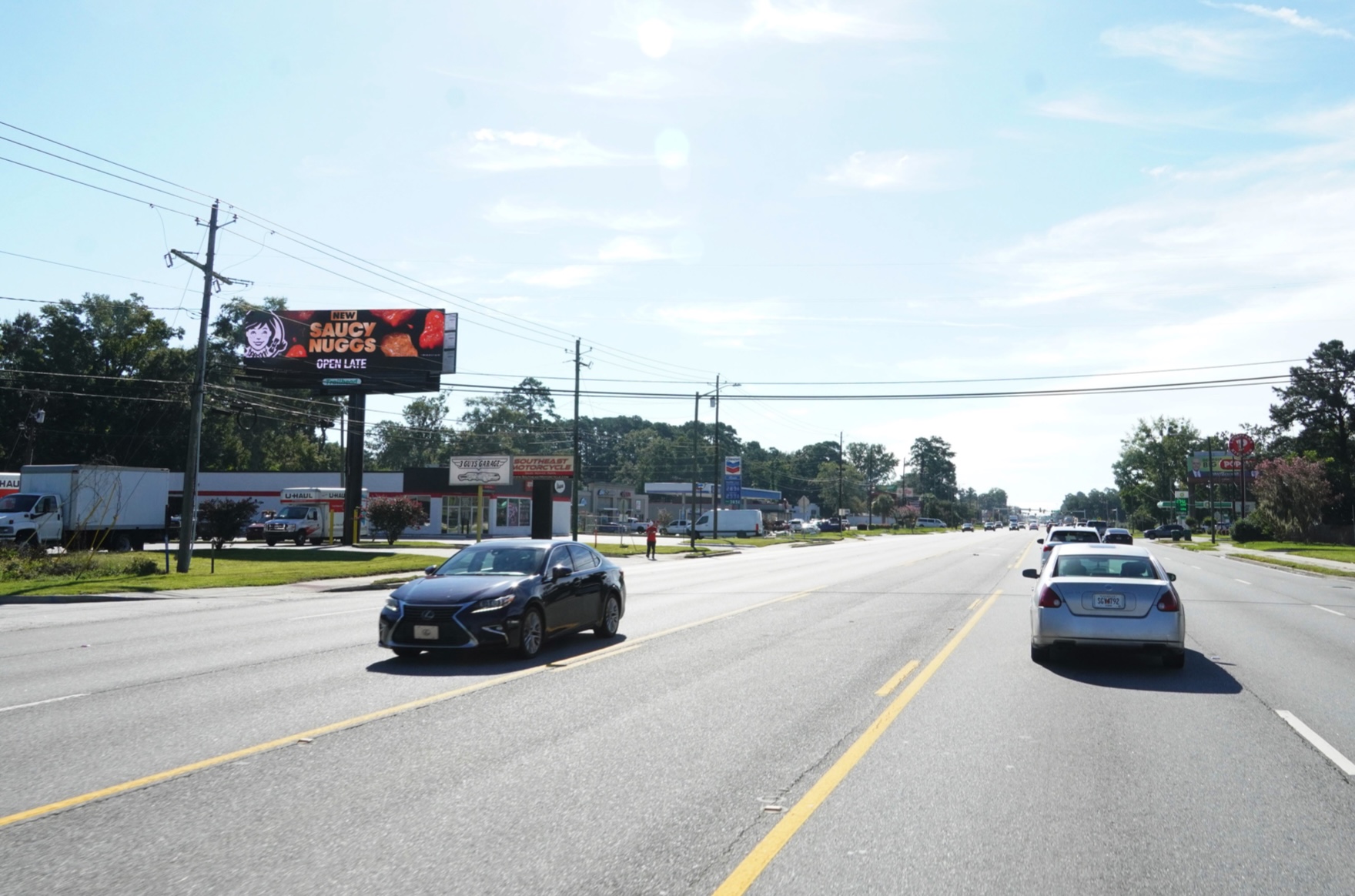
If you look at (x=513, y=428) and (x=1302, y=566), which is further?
(x=513, y=428)

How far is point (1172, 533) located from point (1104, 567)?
88843mm

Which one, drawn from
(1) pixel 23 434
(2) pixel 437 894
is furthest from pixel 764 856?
(1) pixel 23 434

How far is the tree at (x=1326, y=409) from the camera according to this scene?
3836 inches

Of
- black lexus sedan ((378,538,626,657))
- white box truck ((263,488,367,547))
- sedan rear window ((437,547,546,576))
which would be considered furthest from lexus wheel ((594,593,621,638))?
white box truck ((263,488,367,547))

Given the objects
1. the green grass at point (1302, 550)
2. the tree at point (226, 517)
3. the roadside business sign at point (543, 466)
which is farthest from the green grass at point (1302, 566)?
the tree at point (226, 517)

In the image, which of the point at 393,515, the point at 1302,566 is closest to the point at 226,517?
the point at 393,515

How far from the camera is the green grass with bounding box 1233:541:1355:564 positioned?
4881 cm

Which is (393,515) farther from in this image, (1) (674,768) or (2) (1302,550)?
(2) (1302,550)

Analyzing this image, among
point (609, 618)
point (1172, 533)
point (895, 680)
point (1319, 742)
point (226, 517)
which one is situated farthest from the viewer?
point (1172, 533)

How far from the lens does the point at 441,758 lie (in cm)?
709

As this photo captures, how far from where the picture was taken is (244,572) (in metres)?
29.5

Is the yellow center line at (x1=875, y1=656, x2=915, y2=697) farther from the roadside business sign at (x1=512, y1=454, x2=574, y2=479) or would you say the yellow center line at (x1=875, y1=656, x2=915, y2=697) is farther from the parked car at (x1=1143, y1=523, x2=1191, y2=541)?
the parked car at (x1=1143, y1=523, x2=1191, y2=541)

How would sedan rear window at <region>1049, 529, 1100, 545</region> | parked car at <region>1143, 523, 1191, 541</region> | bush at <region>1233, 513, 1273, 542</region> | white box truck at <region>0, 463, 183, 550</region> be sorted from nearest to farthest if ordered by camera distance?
sedan rear window at <region>1049, 529, 1100, 545</region>
white box truck at <region>0, 463, 183, 550</region>
bush at <region>1233, 513, 1273, 542</region>
parked car at <region>1143, 523, 1191, 541</region>

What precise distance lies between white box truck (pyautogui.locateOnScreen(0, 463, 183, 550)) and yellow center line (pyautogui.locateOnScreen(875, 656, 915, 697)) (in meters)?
30.1
